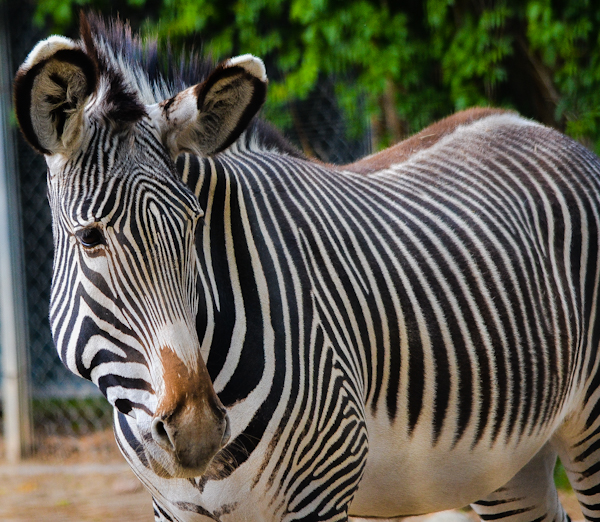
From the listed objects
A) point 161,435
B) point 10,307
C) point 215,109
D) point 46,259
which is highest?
point 215,109

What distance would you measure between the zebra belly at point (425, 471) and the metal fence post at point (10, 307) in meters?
4.55

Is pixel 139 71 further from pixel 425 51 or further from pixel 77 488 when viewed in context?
pixel 77 488

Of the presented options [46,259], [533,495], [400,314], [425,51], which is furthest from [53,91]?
[46,259]

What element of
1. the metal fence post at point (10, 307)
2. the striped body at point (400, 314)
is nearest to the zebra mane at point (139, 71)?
the striped body at point (400, 314)

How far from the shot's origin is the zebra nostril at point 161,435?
5.49 ft

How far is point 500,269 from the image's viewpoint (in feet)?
8.86

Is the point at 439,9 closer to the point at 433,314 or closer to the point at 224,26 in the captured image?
the point at 224,26

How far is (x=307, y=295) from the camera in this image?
2.20 meters

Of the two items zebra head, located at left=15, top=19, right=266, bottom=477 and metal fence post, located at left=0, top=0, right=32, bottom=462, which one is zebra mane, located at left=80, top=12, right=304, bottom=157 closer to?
zebra head, located at left=15, top=19, right=266, bottom=477

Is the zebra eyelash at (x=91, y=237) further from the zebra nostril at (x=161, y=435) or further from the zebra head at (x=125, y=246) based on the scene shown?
the zebra nostril at (x=161, y=435)

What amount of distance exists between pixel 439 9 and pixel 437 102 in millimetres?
690

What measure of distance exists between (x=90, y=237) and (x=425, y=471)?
1521 millimetres

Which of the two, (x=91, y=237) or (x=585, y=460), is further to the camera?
(x=585, y=460)

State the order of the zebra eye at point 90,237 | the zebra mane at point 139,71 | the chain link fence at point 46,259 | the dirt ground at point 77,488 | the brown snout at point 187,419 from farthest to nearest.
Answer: the chain link fence at point 46,259, the dirt ground at point 77,488, the zebra mane at point 139,71, the zebra eye at point 90,237, the brown snout at point 187,419
